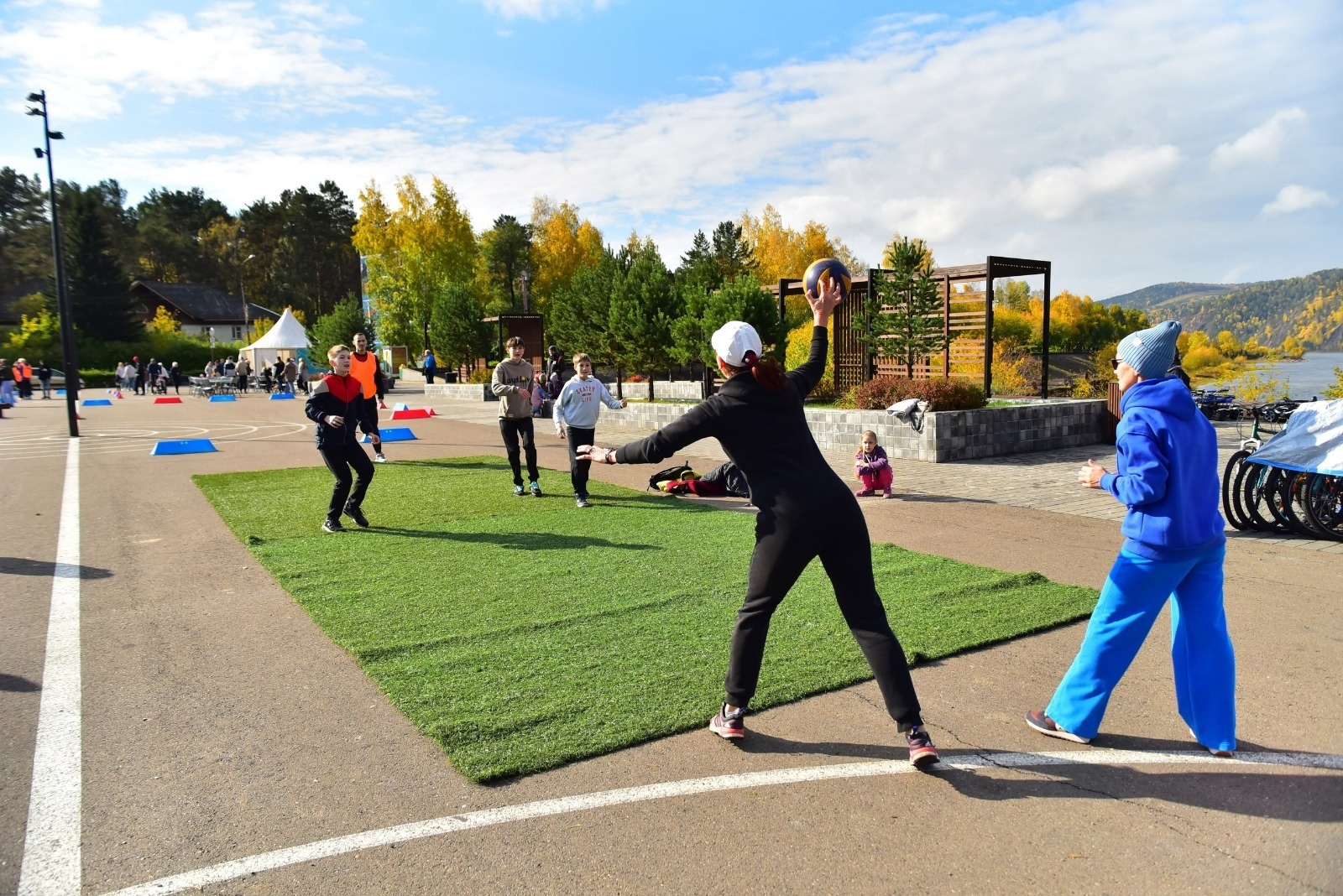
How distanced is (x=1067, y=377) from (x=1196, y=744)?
23.1 meters

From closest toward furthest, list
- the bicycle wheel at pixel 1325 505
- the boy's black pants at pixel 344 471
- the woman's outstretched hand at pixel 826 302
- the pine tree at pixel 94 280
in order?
the woman's outstretched hand at pixel 826 302, the bicycle wheel at pixel 1325 505, the boy's black pants at pixel 344 471, the pine tree at pixel 94 280

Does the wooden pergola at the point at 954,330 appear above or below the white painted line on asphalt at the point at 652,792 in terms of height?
above

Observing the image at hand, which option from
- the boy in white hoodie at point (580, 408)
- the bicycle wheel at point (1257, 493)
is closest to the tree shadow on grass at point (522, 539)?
the boy in white hoodie at point (580, 408)

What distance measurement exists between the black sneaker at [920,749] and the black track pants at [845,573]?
0.12 feet

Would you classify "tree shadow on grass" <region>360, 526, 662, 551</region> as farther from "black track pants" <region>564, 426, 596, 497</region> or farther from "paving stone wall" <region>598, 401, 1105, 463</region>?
"paving stone wall" <region>598, 401, 1105, 463</region>

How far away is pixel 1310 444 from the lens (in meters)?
7.52

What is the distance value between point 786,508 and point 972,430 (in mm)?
11393

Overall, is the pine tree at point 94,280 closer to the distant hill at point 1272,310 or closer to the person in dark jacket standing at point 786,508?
the distant hill at point 1272,310

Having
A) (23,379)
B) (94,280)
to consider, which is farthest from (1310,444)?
(94,280)

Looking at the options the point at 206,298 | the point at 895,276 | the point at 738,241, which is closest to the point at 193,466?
the point at 895,276

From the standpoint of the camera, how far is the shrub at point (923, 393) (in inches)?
572

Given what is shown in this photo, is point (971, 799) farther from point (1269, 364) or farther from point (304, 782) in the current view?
point (1269, 364)

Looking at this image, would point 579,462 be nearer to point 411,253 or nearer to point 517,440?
point 517,440

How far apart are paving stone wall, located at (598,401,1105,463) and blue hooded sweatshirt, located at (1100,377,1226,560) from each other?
33.8 ft
